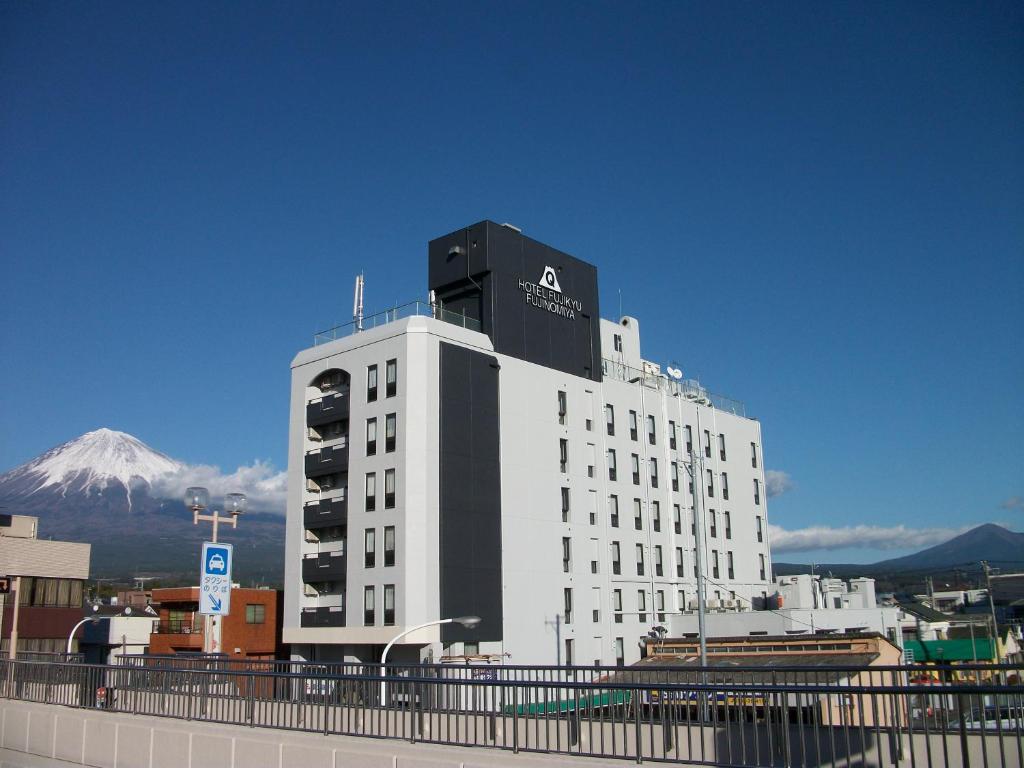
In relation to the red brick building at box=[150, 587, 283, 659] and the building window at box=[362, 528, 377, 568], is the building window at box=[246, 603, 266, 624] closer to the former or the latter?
the red brick building at box=[150, 587, 283, 659]

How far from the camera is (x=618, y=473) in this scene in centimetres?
6112

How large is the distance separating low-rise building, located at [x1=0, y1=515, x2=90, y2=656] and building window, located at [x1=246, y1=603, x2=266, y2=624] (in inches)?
414

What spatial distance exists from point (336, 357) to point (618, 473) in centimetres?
2007

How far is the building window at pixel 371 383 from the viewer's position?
5119 cm

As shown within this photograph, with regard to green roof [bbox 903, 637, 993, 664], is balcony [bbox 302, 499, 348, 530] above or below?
above

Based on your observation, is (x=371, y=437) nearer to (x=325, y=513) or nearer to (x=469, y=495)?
(x=325, y=513)

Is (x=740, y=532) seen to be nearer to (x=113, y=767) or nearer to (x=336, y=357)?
(x=336, y=357)

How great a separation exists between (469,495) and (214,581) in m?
27.0

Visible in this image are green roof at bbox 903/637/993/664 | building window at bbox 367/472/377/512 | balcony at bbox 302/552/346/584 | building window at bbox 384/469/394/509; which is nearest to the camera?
building window at bbox 384/469/394/509

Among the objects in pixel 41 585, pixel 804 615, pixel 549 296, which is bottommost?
pixel 804 615

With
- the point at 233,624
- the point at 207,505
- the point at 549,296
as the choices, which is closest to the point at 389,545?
the point at 233,624

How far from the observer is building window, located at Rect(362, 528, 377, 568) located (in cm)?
4891

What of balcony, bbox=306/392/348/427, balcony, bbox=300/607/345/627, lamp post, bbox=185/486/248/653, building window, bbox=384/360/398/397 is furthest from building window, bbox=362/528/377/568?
lamp post, bbox=185/486/248/653

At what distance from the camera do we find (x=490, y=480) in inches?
2039
